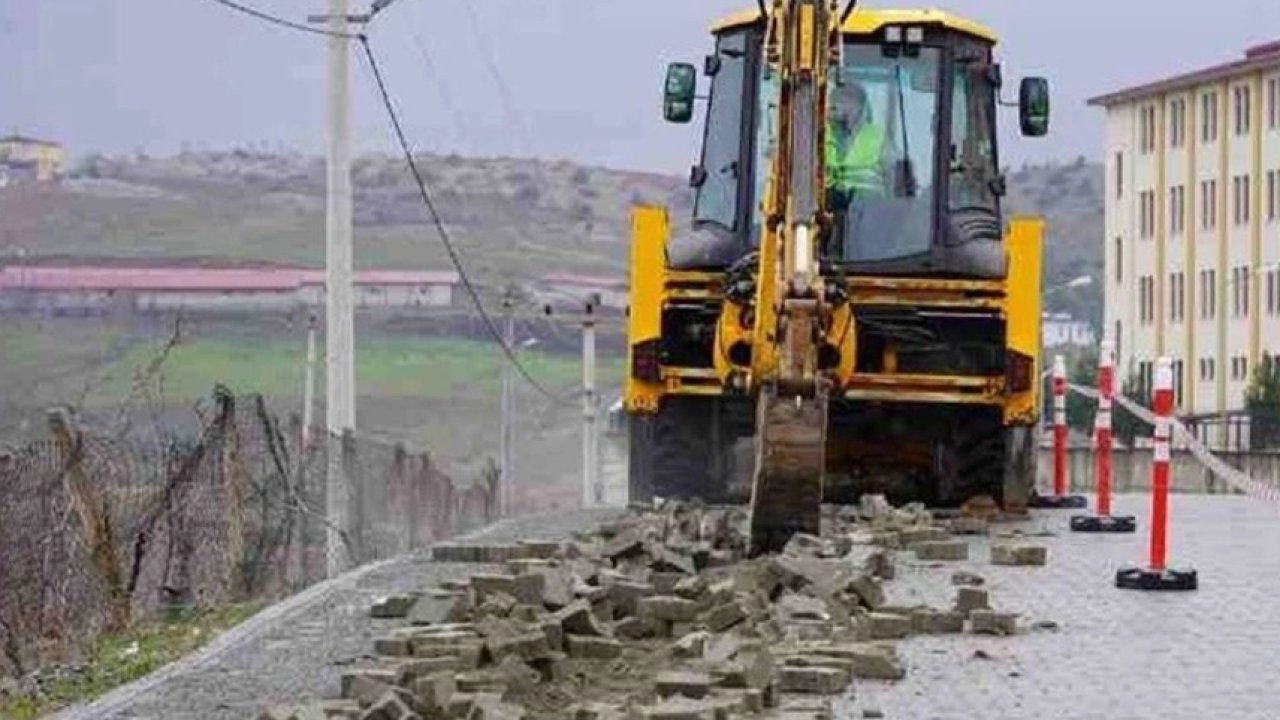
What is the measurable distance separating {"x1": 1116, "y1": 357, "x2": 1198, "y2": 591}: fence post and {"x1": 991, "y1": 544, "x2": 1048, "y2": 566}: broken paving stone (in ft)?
4.26

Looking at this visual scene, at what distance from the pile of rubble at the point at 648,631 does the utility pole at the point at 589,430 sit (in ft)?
78.3

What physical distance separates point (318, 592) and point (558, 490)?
43.2 meters

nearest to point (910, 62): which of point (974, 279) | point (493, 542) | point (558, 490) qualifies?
point (974, 279)

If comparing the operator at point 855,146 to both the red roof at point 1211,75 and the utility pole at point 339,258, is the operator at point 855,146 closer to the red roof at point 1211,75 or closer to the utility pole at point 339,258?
the utility pole at point 339,258

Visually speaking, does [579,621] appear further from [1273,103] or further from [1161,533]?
[1273,103]

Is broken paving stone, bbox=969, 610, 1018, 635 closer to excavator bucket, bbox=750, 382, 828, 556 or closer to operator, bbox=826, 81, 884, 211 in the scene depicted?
excavator bucket, bbox=750, 382, 828, 556

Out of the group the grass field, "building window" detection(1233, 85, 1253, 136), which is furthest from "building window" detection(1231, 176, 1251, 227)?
the grass field

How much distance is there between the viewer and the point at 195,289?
59.5m

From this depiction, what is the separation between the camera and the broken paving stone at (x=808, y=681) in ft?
→ 45.3

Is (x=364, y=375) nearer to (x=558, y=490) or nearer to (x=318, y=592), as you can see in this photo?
(x=558, y=490)

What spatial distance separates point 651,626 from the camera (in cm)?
1598

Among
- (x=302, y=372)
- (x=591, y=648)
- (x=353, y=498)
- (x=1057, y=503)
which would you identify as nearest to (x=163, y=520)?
(x=353, y=498)

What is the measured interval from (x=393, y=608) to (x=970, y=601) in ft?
10.1

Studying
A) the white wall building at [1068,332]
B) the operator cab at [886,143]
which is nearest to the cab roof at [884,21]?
the operator cab at [886,143]
